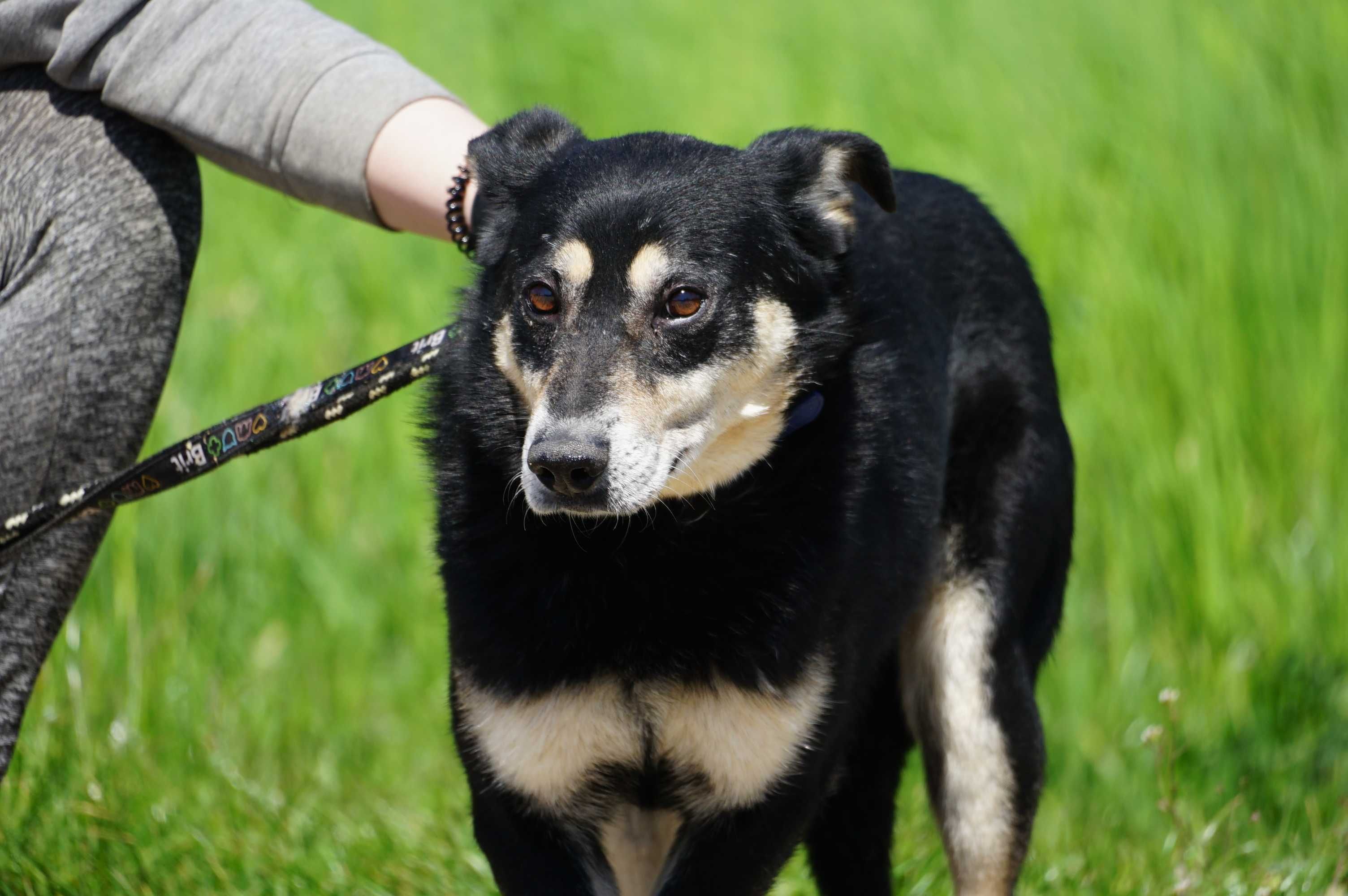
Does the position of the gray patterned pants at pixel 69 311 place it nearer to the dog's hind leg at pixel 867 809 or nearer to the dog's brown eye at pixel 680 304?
the dog's brown eye at pixel 680 304

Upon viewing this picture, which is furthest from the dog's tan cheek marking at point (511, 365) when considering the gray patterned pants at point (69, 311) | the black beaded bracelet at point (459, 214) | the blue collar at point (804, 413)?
the gray patterned pants at point (69, 311)

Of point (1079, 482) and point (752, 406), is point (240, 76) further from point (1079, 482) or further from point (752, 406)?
point (1079, 482)

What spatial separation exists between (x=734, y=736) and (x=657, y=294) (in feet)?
2.41

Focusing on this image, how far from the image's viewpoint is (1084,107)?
5453 mm

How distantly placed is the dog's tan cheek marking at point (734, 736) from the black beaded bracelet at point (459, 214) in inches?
36.7

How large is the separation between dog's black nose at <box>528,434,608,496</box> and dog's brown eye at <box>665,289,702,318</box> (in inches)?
11.8

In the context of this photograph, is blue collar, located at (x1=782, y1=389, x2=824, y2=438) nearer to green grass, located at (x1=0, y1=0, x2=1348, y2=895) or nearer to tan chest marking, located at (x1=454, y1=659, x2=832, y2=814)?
tan chest marking, located at (x1=454, y1=659, x2=832, y2=814)

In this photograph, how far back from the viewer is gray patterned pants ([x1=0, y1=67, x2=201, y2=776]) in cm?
245

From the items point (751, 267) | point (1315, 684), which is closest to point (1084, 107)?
point (1315, 684)

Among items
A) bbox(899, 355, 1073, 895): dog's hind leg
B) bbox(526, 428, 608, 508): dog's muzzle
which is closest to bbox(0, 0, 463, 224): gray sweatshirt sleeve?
bbox(526, 428, 608, 508): dog's muzzle

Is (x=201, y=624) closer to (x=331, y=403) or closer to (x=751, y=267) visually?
(x=331, y=403)

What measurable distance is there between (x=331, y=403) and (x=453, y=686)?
539mm

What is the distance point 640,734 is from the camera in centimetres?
236

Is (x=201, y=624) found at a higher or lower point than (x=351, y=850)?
lower
